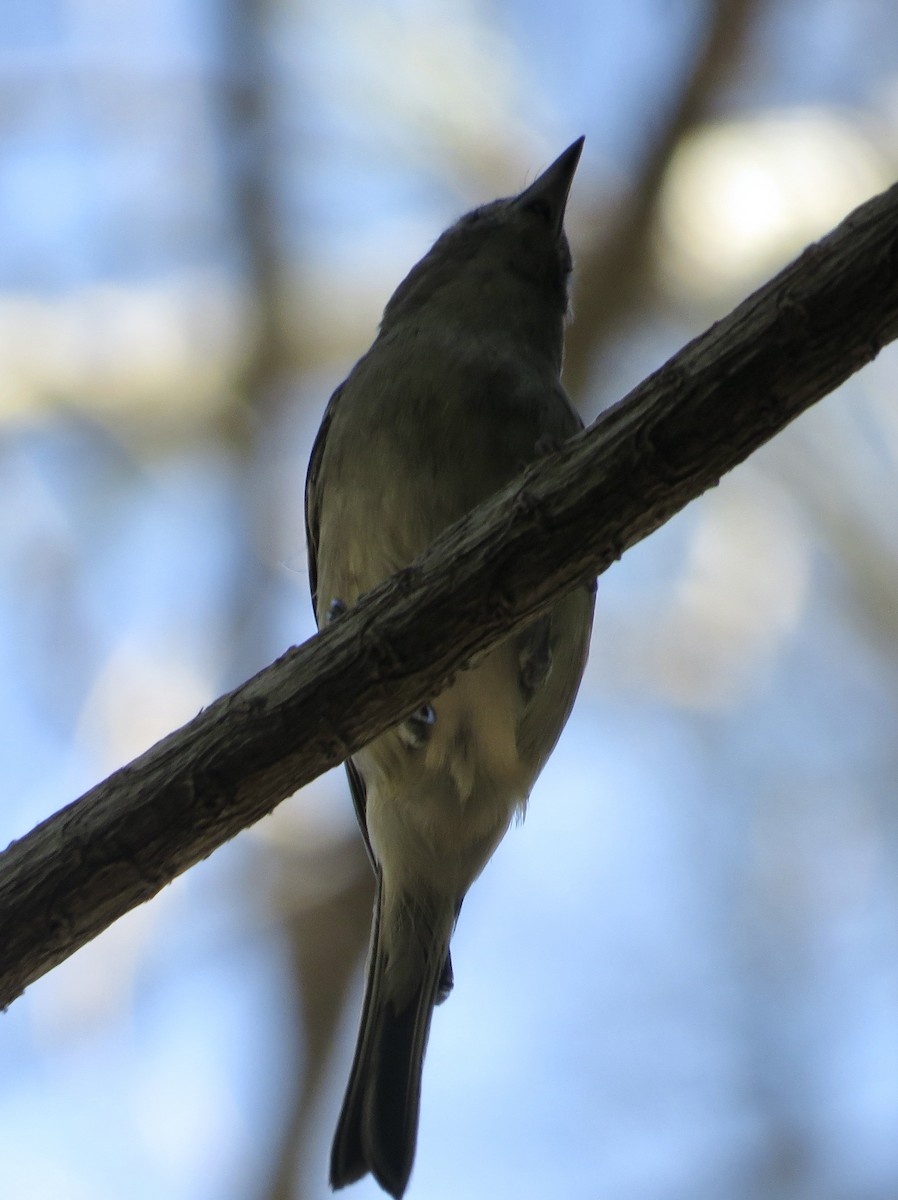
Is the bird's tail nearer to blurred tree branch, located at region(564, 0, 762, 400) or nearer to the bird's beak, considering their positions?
the bird's beak

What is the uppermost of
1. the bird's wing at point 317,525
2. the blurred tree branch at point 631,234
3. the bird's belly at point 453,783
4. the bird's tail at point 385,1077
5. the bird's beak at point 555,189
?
the blurred tree branch at point 631,234

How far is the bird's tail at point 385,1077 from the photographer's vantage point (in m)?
3.59

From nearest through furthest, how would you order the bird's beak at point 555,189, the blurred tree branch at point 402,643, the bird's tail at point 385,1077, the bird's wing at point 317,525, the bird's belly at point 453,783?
the blurred tree branch at point 402,643 < the bird's tail at point 385,1077 < the bird's belly at point 453,783 < the bird's wing at point 317,525 < the bird's beak at point 555,189

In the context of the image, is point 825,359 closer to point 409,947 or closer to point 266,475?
point 409,947

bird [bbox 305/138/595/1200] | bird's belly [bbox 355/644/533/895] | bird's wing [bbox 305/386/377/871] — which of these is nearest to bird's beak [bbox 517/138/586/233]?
bird [bbox 305/138/595/1200]

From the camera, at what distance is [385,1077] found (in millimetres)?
3785

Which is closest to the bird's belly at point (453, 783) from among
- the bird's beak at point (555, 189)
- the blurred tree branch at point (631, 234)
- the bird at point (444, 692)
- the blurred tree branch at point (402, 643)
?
the bird at point (444, 692)

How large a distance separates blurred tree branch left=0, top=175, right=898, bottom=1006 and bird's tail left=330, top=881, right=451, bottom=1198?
4.41 feet

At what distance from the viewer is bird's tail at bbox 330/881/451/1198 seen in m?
3.59

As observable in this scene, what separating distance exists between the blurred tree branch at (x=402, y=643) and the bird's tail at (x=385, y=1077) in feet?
4.41

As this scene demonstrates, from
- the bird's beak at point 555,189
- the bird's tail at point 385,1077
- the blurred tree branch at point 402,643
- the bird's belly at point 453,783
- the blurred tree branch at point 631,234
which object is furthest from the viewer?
the blurred tree branch at point 631,234

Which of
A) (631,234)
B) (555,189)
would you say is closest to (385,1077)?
(555,189)

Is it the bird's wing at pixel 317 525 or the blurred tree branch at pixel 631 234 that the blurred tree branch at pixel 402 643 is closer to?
the bird's wing at pixel 317 525

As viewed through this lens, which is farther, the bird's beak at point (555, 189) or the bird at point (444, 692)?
the bird's beak at point (555, 189)
